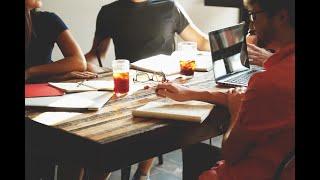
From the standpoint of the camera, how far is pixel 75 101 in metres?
1.60

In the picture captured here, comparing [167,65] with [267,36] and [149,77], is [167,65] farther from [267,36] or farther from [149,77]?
[267,36]

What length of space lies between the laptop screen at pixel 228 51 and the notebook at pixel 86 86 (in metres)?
0.46

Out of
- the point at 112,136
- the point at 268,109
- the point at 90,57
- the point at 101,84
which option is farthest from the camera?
the point at 90,57

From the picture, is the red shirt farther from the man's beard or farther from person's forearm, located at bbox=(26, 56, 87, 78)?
person's forearm, located at bbox=(26, 56, 87, 78)

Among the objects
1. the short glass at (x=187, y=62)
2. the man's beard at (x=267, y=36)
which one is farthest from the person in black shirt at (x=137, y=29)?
the man's beard at (x=267, y=36)

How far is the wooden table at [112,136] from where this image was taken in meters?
1.26

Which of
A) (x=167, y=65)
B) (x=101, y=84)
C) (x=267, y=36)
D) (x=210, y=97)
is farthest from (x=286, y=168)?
(x=167, y=65)

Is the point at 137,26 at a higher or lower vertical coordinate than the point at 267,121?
higher

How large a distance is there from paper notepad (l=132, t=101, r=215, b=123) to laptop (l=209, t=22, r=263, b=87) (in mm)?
372

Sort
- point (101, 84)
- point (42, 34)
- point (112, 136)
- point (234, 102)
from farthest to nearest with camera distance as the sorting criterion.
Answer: point (42, 34) < point (101, 84) < point (234, 102) < point (112, 136)

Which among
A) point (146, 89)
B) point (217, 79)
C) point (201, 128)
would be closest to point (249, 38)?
point (217, 79)

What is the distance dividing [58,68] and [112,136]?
90 centimetres
